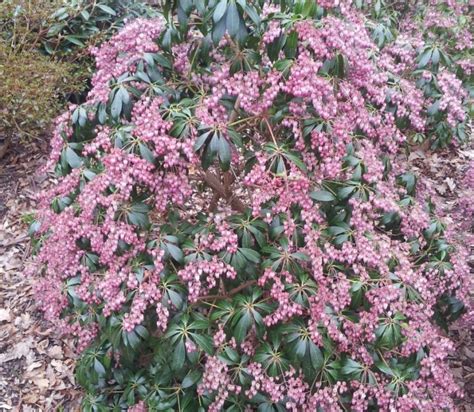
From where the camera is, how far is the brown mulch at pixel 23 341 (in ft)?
9.58

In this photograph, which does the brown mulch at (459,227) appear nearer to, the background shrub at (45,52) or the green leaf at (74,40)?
the background shrub at (45,52)

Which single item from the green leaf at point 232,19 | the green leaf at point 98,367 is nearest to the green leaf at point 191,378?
the green leaf at point 98,367

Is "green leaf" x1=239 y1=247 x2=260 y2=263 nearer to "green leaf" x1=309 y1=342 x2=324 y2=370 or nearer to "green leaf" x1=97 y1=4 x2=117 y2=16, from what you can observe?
"green leaf" x1=309 y1=342 x2=324 y2=370

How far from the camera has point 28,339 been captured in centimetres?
319

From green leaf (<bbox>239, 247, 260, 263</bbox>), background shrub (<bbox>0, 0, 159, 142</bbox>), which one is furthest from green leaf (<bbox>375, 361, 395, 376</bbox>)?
background shrub (<bbox>0, 0, 159, 142</bbox>)

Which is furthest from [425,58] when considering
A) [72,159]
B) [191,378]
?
[191,378]

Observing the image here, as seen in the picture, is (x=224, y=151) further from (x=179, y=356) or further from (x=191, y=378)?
(x=191, y=378)

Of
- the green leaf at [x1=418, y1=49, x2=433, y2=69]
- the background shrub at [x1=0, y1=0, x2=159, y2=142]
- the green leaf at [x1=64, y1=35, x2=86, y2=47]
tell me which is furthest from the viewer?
the green leaf at [x1=64, y1=35, x2=86, y2=47]

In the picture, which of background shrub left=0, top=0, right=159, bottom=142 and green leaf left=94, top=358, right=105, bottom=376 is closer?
green leaf left=94, top=358, right=105, bottom=376

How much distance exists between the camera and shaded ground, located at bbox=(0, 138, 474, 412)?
2.92 metres

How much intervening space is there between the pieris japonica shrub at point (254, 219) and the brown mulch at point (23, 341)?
0.86 meters

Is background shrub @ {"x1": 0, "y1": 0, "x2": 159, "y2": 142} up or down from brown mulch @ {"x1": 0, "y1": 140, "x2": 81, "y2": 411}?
up

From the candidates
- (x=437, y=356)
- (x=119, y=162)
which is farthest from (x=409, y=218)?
(x=119, y=162)

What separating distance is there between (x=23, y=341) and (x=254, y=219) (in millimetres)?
1869
